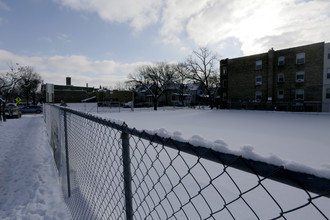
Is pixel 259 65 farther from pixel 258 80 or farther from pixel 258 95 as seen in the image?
pixel 258 95

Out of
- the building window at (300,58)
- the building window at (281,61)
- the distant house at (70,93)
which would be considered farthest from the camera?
the distant house at (70,93)

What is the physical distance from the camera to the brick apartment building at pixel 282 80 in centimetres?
2305

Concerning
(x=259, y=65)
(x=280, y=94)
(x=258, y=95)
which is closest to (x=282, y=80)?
(x=280, y=94)

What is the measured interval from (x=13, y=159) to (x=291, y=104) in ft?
92.9

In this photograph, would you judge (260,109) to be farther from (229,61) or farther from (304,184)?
(304,184)

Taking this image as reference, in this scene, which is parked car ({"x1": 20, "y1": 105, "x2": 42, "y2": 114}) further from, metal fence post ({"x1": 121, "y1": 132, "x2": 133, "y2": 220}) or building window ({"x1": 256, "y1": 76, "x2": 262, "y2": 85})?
metal fence post ({"x1": 121, "y1": 132, "x2": 133, "y2": 220})

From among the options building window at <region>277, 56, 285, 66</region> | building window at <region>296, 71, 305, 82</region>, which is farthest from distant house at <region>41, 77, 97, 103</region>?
building window at <region>296, 71, 305, 82</region>

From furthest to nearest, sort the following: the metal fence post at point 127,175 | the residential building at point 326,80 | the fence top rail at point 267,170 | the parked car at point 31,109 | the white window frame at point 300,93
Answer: the parked car at point 31,109 → the white window frame at point 300,93 → the residential building at point 326,80 → the metal fence post at point 127,175 → the fence top rail at point 267,170

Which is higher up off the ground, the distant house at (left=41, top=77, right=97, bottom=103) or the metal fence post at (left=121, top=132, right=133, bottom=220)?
the distant house at (left=41, top=77, right=97, bottom=103)

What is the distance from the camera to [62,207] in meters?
3.18

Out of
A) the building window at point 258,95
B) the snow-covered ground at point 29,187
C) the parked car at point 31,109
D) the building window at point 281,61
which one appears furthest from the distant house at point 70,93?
the snow-covered ground at point 29,187

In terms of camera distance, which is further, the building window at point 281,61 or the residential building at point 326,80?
the building window at point 281,61

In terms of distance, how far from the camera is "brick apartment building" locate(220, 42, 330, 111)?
2305 cm

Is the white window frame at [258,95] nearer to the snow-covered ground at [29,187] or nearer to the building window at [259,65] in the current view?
the building window at [259,65]
